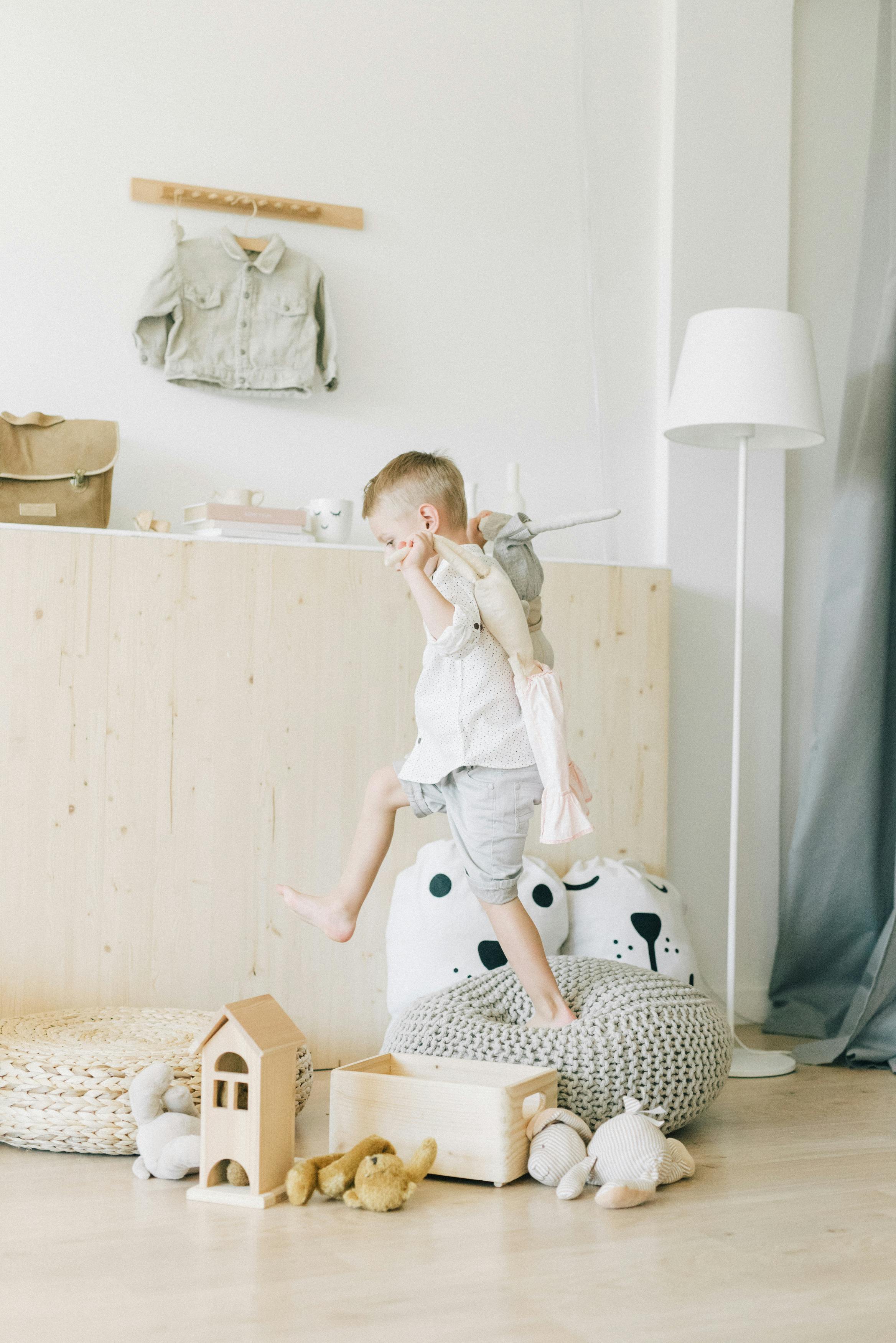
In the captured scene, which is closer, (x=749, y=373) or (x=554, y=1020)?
(x=554, y=1020)

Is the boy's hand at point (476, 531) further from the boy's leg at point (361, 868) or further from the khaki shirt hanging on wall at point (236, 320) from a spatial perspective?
the khaki shirt hanging on wall at point (236, 320)

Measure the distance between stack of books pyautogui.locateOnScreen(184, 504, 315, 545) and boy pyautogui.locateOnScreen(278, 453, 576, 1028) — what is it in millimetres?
486

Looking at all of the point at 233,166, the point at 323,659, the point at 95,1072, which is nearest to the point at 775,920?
the point at 323,659

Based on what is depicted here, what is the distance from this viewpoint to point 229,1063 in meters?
1.75

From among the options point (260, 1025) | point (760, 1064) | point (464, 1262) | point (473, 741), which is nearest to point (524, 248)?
point (473, 741)

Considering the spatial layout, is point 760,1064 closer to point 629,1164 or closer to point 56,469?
point 629,1164

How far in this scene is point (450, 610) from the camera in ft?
6.57

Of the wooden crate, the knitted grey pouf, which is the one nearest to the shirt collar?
the knitted grey pouf

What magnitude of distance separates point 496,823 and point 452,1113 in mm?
477

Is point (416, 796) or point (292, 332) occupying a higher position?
point (292, 332)

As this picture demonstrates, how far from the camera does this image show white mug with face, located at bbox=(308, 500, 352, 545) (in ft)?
8.74

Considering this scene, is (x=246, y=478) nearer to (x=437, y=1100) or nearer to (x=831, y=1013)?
(x=437, y=1100)

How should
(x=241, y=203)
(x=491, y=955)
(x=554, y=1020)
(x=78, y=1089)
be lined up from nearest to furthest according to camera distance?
(x=78, y=1089)
(x=554, y=1020)
(x=491, y=955)
(x=241, y=203)

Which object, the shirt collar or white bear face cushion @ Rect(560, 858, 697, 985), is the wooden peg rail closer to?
the shirt collar
